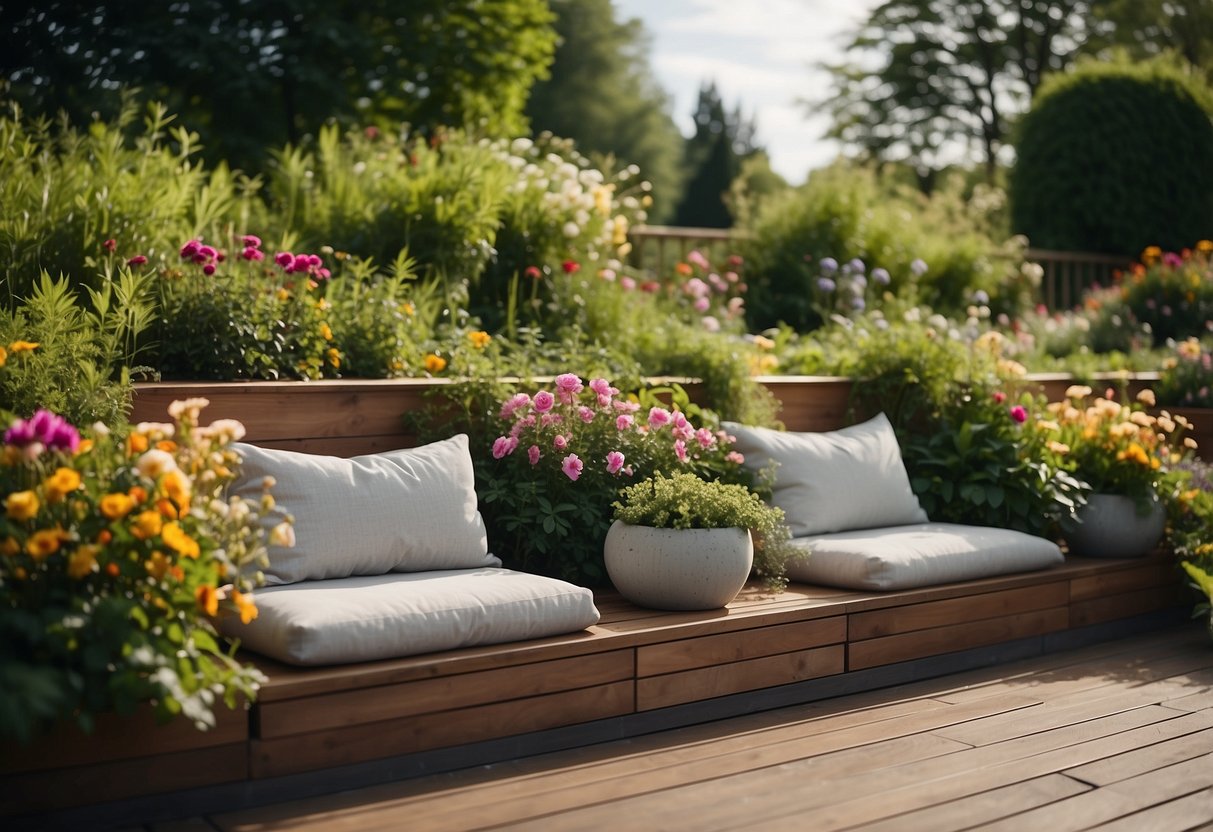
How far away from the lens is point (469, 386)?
3672mm

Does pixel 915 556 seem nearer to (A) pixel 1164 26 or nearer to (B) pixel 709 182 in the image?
(A) pixel 1164 26

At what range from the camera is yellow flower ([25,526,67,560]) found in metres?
2.10

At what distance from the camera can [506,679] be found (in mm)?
2754

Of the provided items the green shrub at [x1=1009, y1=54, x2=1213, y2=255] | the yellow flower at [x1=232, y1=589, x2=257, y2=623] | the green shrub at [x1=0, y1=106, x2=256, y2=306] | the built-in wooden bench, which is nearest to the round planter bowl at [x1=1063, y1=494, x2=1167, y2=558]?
the built-in wooden bench

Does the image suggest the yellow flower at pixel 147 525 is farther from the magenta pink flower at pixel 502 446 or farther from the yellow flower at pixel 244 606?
the magenta pink flower at pixel 502 446

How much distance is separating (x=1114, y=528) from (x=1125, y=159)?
6441 millimetres

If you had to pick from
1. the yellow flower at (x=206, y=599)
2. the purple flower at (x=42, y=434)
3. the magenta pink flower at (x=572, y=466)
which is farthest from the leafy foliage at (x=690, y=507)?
the purple flower at (x=42, y=434)

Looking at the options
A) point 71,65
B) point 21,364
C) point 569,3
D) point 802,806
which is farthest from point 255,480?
point 569,3

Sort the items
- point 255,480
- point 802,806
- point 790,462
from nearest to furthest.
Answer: point 802,806
point 255,480
point 790,462

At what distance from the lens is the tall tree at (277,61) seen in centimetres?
746

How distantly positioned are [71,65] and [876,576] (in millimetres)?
6457

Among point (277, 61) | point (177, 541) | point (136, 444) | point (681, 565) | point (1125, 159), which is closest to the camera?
point (177, 541)

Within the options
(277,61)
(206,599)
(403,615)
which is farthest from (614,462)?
(277,61)

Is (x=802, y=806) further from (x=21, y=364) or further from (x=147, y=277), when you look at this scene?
(x=147, y=277)
